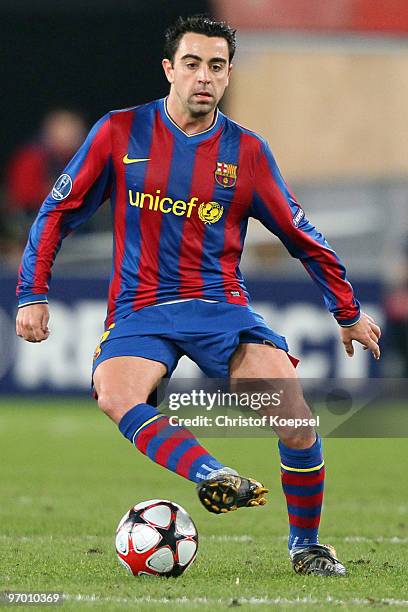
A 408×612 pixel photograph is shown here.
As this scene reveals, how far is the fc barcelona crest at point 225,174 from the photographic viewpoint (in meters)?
5.60

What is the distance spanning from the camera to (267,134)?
17.4 metres

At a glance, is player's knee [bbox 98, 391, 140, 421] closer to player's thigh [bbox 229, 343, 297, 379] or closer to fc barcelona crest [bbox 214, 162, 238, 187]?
player's thigh [bbox 229, 343, 297, 379]

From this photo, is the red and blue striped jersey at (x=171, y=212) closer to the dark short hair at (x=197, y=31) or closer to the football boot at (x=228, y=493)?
the dark short hair at (x=197, y=31)

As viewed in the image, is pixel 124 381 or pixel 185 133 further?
pixel 185 133

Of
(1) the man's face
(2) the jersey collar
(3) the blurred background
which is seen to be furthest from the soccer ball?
(3) the blurred background

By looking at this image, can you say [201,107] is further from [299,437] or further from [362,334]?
[299,437]

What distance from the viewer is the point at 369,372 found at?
13.1 metres

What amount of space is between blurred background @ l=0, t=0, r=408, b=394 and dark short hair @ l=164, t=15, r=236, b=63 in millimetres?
6933

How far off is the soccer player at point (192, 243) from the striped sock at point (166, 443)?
169 mm

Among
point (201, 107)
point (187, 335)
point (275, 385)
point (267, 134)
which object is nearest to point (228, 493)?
point (275, 385)

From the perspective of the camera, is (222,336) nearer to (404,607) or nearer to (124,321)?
(124,321)

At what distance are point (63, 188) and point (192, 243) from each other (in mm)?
566

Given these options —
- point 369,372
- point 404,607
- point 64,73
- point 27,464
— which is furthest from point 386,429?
point 64,73

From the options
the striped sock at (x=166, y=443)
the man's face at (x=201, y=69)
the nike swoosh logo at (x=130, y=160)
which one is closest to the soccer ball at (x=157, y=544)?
the striped sock at (x=166, y=443)
